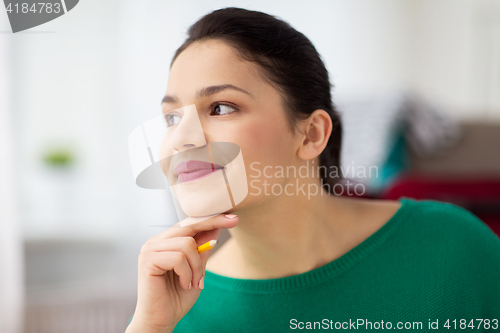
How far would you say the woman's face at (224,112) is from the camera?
0.60 meters

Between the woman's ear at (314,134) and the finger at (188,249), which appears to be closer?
the finger at (188,249)

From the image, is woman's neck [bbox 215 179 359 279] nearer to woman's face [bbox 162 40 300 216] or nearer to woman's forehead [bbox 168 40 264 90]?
woman's face [bbox 162 40 300 216]

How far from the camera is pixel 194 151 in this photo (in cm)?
60

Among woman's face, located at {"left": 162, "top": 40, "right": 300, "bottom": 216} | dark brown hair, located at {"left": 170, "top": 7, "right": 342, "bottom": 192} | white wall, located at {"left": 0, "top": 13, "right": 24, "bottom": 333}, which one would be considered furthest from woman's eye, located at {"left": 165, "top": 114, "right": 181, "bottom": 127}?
white wall, located at {"left": 0, "top": 13, "right": 24, "bottom": 333}

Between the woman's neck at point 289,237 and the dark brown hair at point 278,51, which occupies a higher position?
the dark brown hair at point 278,51

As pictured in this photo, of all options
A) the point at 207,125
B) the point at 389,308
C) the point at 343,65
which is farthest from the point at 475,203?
the point at 343,65

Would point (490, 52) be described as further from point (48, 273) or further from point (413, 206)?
point (48, 273)

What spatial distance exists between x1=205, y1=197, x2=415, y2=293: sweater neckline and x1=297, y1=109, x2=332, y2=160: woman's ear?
0.74ft

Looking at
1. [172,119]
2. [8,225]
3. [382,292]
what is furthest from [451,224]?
[8,225]

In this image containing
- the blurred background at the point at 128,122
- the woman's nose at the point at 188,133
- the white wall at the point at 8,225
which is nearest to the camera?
the woman's nose at the point at 188,133

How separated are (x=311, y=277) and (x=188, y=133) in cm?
40

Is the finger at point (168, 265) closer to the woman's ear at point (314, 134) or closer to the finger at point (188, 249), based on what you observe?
the finger at point (188, 249)

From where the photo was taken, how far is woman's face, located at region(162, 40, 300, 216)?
0.60 m

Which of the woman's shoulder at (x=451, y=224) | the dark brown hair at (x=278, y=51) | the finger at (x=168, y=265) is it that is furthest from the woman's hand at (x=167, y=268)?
the woman's shoulder at (x=451, y=224)
